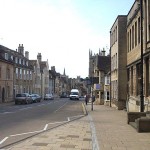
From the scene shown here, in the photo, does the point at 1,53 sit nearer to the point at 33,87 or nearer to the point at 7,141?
the point at 33,87

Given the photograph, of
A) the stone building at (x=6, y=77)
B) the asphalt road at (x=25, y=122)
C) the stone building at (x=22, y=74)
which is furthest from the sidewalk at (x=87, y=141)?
the stone building at (x=22, y=74)

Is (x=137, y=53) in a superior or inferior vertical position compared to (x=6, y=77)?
superior

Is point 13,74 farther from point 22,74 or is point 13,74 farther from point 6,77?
point 22,74

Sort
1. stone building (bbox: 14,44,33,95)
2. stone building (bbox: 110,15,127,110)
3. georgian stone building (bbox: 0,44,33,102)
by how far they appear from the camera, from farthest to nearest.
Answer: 1. stone building (bbox: 14,44,33,95)
2. georgian stone building (bbox: 0,44,33,102)
3. stone building (bbox: 110,15,127,110)

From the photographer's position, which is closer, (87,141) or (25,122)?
(87,141)

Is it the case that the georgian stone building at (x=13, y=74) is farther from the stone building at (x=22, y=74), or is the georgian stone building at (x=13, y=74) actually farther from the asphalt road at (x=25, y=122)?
the asphalt road at (x=25, y=122)

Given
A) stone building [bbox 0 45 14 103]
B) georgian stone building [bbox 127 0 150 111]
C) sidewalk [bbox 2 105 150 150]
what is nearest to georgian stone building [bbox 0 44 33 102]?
stone building [bbox 0 45 14 103]

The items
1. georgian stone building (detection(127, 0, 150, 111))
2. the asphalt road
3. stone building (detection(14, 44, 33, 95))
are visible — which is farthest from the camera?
stone building (detection(14, 44, 33, 95))

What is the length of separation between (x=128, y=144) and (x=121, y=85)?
2853 cm

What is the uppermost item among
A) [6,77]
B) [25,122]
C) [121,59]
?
[121,59]

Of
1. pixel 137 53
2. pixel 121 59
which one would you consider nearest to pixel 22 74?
pixel 121 59

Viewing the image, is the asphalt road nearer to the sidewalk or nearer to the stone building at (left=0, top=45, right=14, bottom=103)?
the sidewalk

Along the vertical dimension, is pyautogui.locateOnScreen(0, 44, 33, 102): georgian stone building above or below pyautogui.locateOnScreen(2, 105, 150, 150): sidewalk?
above

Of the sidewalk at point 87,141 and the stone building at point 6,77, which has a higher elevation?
the stone building at point 6,77
